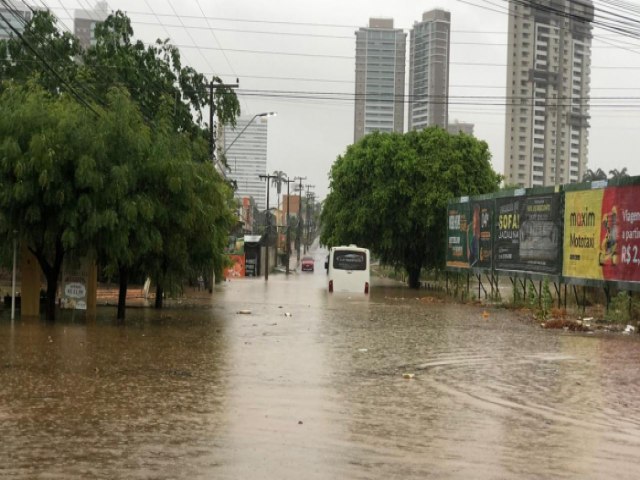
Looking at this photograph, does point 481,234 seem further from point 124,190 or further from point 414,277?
point 124,190

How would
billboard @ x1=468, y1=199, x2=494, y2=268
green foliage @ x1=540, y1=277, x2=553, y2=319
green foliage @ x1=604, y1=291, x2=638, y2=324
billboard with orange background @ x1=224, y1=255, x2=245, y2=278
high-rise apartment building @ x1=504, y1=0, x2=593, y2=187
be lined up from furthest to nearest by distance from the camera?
high-rise apartment building @ x1=504, y1=0, x2=593, y2=187
billboard with orange background @ x1=224, y1=255, x2=245, y2=278
billboard @ x1=468, y1=199, x2=494, y2=268
green foliage @ x1=540, y1=277, x2=553, y2=319
green foliage @ x1=604, y1=291, x2=638, y2=324

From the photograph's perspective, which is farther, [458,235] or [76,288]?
[458,235]

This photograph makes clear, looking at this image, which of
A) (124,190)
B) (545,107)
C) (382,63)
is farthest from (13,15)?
(382,63)

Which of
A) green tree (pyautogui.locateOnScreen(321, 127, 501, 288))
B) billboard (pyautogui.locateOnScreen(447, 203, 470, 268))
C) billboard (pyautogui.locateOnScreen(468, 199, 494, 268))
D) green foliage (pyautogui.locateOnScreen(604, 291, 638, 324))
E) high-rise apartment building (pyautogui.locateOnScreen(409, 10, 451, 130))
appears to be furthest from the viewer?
high-rise apartment building (pyautogui.locateOnScreen(409, 10, 451, 130))

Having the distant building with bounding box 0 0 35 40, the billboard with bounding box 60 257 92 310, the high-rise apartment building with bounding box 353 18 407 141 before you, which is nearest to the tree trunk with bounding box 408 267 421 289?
the distant building with bounding box 0 0 35 40

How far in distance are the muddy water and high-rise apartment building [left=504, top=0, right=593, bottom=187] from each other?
86.5 metres

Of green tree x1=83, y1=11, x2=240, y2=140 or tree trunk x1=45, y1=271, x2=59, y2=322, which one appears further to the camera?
green tree x1=83, y1=11, x2=240, y2=140

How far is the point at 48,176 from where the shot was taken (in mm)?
19578

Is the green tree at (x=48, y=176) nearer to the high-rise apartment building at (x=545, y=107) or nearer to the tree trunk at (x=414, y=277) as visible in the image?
the tree trunk at (x=414, y=277)

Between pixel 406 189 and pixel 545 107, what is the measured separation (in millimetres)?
67464

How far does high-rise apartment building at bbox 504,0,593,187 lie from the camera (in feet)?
372

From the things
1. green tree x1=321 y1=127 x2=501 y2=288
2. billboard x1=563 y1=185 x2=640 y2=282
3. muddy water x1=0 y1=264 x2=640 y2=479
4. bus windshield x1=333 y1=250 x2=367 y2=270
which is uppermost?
green tree x1=321 y1=127 x2=501 y2=288

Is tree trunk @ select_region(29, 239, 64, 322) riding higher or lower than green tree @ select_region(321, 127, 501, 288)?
lower

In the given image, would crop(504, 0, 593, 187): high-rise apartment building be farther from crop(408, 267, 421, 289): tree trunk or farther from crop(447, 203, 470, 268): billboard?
crop(447, 203, 470, 268): billboard
